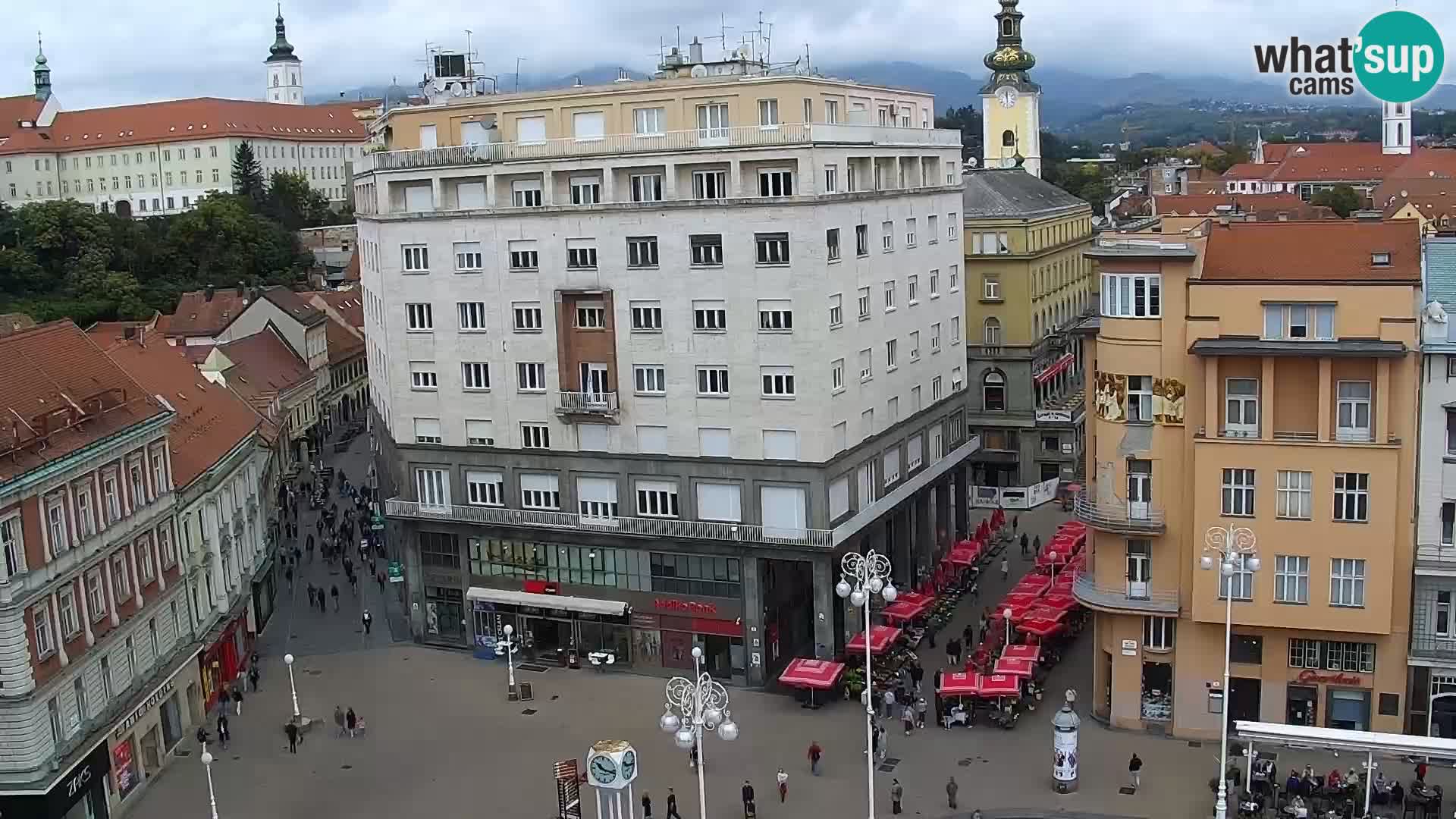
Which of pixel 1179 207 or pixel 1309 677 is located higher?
pixel 1179 207

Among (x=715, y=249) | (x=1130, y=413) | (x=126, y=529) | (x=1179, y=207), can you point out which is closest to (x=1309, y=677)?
(x=1130, y=413)

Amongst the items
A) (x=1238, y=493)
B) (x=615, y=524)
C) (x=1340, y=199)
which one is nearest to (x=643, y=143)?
(x=615, y=524)

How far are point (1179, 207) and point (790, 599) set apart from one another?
265 feet

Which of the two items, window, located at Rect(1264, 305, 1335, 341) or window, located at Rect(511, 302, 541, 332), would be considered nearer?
window, located at Rect(1264, 305, 1335, 341)

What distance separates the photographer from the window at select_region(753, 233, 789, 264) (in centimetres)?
5128

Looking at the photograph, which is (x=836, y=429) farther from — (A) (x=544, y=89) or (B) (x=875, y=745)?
(A) (x=544, y=89)

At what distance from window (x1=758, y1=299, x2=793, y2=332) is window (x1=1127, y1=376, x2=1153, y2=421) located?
1190 centimetres

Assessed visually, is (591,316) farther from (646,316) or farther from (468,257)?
(468,257)

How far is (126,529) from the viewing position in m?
46.9

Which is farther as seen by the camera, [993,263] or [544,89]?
[993,263]

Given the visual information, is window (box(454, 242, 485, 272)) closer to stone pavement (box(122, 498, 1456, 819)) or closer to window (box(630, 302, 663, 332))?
window (box(630, 302, 663, 332))

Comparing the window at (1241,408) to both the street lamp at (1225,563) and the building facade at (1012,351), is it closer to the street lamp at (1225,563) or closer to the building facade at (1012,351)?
the street lamp at (1225,563)

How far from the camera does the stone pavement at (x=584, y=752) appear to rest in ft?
141

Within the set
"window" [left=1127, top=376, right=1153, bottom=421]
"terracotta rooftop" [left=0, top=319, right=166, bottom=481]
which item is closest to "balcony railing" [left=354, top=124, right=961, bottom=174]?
"window" [left=1127, top=376, right=1153, bottom=421]
